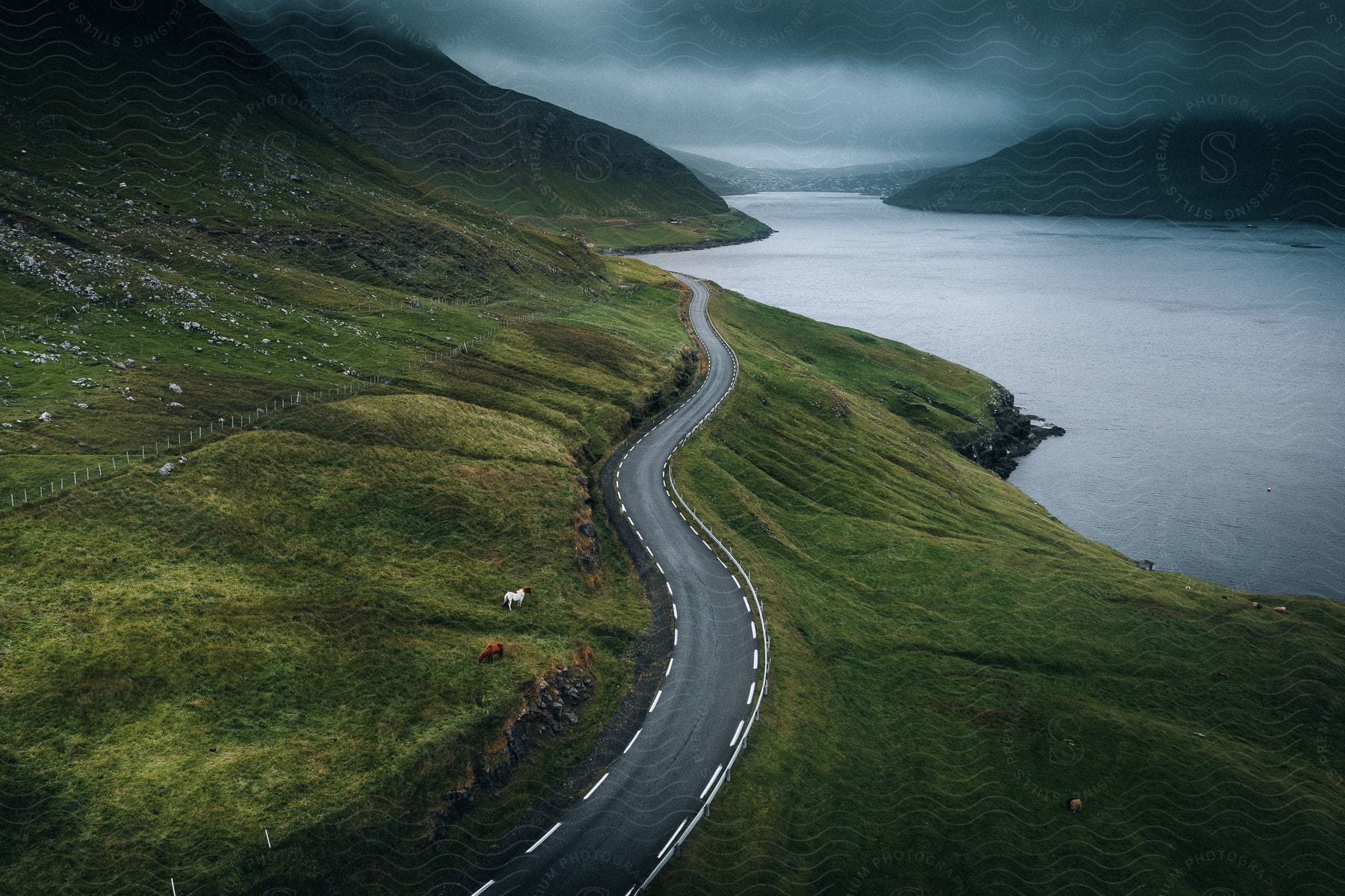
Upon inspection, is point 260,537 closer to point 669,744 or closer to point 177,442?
point 177,442

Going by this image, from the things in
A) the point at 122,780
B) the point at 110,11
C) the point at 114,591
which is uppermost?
the point at 110,11

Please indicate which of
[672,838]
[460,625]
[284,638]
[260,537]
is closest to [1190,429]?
[672,838]

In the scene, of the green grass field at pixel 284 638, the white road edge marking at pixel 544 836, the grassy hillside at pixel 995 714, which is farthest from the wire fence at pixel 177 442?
the white road edge marking at pixel 544 836

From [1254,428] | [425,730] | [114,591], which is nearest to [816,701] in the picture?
[425,730]

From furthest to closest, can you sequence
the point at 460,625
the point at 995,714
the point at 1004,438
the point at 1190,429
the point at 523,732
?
the point at 1190,429, the point at 1004,438, the point at 995,714, the point at 460,625, the point at 523,732

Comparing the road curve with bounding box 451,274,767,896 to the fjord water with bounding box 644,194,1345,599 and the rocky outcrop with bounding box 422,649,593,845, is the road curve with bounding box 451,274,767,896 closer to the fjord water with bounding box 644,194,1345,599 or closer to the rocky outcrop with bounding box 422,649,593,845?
the rocky outcrop with bounding box 422,649,593,845

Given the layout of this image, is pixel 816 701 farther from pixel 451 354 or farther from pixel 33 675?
pixel 451 354
